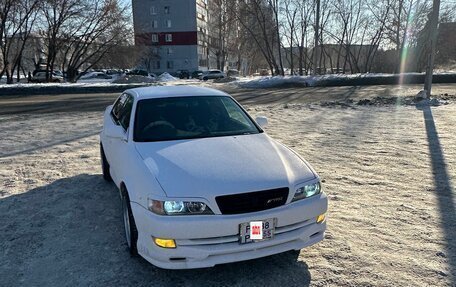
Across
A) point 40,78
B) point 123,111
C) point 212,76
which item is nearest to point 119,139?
point 123,111

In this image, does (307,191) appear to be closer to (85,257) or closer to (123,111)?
(85,257)

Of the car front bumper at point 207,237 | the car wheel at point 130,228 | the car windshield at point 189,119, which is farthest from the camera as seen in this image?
the car windshield at point 189,119

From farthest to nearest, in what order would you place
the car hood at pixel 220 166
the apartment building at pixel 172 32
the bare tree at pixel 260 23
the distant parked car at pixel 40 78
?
the apartment building at pixel 172 32
the distant parked car at pixel 40 78
the bare tree at pixel 260 23
the car hood at pixel 220 166

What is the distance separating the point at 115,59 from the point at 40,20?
7328 millimetres

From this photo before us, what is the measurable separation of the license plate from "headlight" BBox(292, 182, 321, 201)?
33 cm

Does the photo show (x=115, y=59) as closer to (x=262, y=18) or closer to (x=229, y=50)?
(x=262, y=18)

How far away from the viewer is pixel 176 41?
234 ft

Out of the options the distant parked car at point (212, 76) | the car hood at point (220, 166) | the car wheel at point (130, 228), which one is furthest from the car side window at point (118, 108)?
the distant parked car at point (212, 76)

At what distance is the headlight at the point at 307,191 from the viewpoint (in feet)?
10.4

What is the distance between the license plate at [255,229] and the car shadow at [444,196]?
1568 mm

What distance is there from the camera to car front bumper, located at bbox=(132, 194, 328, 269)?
9.34 feet

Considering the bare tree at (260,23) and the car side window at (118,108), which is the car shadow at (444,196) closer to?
the car side window at (118,108)

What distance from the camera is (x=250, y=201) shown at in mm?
2951

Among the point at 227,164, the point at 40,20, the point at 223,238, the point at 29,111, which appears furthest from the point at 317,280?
the point at 40,20
